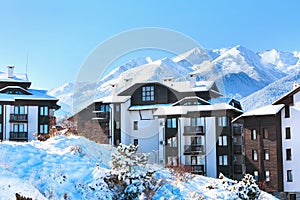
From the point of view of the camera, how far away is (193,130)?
37.8 meters

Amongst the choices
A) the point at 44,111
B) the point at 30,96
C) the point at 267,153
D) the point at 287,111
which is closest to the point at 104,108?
the point at 44,111

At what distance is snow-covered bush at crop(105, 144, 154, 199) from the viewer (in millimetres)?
13891

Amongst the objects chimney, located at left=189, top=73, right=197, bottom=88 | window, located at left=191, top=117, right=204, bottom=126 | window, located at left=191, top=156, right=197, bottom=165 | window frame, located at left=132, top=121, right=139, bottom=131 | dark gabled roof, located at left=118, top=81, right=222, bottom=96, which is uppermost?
chimney, located at left=189, top=73, right=197, bottom=88

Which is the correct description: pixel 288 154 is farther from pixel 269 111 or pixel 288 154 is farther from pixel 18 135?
pixel 18 135

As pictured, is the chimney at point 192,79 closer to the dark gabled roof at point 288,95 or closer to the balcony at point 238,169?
the balcony at point 238,169

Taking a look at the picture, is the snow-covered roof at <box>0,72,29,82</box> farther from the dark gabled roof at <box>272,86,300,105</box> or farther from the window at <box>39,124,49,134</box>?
the dark gabled roof at <box>272,86,300,105</box>

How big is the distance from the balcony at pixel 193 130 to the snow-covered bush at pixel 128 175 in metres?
22.7

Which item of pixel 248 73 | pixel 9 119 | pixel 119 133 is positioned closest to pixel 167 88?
pixel 119 133

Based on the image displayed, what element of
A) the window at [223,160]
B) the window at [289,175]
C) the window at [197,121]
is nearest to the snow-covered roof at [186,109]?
the window at [197,121]

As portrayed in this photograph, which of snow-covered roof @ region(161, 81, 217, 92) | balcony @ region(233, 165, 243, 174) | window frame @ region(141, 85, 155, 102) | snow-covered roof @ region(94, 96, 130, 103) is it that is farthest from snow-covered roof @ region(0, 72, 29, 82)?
balcony @ region(233, 165, 243, 174)

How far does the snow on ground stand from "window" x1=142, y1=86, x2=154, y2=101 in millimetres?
24088

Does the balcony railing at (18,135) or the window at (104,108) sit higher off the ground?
the window at (104,108)

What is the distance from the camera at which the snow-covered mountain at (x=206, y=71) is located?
43250mm

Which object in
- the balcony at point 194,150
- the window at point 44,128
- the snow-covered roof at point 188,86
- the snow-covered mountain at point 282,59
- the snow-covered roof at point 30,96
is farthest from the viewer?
the snow-covered mountain at point 282,59
